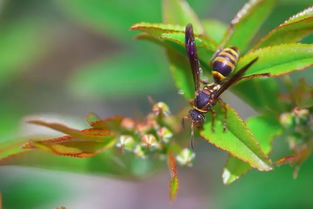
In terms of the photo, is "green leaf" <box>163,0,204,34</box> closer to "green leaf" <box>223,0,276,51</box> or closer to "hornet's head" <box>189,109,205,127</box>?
"green leaf" <box>223,0,276,51</box>

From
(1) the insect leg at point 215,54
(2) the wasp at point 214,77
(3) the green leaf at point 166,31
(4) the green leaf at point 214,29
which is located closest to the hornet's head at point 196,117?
(2) the wasp at point 214,77

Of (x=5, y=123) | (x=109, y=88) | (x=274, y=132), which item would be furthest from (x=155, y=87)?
(x=274, y=132)

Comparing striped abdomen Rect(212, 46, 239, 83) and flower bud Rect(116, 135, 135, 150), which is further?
flower bud Rect(116, 135, 135, 150)

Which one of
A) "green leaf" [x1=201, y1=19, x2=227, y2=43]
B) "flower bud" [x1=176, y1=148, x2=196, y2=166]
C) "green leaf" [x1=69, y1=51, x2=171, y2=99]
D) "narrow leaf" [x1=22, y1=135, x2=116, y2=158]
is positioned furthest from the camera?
"green leaf" [x1=69, y1=51, x2=171, y2=99]

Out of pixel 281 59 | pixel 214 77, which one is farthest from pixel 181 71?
pixel 281 59

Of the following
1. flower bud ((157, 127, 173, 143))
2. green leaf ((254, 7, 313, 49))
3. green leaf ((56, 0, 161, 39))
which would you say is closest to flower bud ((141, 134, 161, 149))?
flower bud ((157, 127, 173, 143))

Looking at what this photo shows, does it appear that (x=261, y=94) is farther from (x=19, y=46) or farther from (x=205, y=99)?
(x=19, y=46)

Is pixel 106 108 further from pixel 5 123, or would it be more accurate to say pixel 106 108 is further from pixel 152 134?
pixel 152 134
